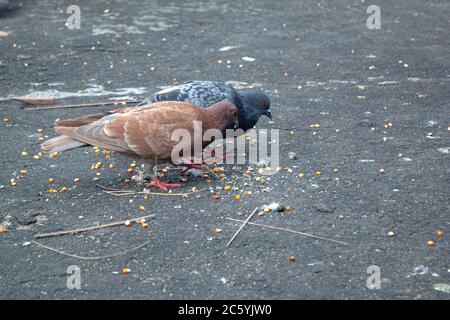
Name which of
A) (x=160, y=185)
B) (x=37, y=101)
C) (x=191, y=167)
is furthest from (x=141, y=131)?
(x=37, y=101)

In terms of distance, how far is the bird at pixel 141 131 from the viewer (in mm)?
4797

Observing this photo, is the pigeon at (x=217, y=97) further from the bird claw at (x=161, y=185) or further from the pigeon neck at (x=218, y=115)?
the bird claw at (x=161, y=185)

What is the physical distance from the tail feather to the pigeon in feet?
2.34

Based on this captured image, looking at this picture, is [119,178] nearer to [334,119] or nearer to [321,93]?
[334,119]

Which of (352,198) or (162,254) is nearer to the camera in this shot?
(162,254)

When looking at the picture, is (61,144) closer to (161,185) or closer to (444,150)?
(161,185)

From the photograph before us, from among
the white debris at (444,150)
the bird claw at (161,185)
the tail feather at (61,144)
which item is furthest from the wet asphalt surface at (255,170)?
the tail feather at (61,144)

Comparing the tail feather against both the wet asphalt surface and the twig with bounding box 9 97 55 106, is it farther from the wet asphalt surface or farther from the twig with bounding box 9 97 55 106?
the twig with bounding box 9 97 55 106

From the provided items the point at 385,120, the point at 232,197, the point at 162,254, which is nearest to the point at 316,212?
the point at 232,197

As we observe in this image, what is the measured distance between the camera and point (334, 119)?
6246 millimetres

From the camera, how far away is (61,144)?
4.87m

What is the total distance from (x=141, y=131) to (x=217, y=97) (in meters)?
0.81

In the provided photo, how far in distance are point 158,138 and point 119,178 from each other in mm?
619

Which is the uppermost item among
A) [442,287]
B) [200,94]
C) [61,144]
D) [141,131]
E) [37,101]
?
[200,94]
